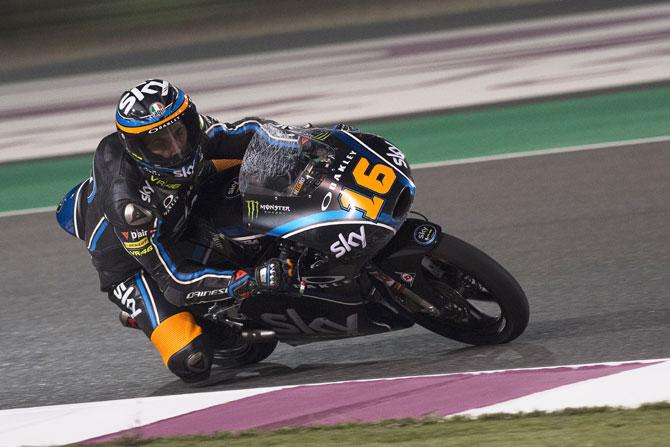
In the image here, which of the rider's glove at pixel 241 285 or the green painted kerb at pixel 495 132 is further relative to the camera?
the green painted kerb at pixel 495 132

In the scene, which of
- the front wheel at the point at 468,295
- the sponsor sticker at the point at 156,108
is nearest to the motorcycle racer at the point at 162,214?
the sponsor sticker at the point at 156,108

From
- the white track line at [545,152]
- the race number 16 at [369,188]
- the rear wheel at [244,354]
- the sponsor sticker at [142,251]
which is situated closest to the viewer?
the race number 16 at [369,188]

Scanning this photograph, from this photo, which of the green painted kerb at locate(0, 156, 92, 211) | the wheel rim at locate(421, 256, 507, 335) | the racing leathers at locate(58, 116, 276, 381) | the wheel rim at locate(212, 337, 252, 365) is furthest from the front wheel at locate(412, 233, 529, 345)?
the green painted kerb at locate(0, 156, 92, 211)

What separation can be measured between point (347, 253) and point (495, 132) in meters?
6.08

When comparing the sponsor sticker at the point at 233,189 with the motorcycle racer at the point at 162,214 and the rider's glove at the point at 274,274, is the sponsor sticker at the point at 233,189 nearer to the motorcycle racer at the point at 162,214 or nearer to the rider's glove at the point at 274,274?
the motorcycle racer at the point at 162,214

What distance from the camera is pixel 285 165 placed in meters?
4.73

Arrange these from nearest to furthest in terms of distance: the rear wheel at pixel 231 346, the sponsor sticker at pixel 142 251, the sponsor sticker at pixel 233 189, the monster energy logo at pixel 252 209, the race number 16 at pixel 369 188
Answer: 1. the race number 16 at pixel 369 188
2. the monster energy logo at pixel 252 209
3. the sponsor sticker at pixel 142 251
4. the sponsor sticker at pixel 233 189
5. the rear wheel at pixel 231 346

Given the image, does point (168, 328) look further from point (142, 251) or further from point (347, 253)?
point (347, 253)

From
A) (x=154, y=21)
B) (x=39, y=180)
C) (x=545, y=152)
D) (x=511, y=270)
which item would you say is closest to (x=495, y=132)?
(x=545, y=152)

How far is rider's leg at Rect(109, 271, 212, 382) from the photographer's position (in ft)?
17.2

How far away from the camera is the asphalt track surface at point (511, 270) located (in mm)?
5266

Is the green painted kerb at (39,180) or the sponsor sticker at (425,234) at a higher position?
the sponsor sticker at (425,234)

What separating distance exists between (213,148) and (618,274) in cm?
237

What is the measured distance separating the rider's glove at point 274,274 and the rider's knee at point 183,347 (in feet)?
2.12
